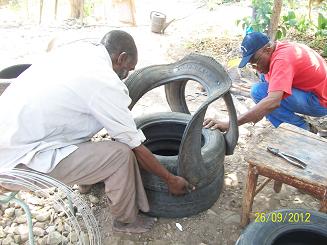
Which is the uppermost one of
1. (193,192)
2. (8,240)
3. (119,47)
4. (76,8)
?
(119,47)

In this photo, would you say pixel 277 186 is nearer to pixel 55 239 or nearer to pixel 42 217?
pixel 55 239

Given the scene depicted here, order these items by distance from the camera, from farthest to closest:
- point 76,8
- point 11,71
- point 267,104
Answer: point 76,8, point 11,71, point 267,104

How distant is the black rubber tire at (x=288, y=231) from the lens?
227 cm

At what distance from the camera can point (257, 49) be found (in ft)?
11.4

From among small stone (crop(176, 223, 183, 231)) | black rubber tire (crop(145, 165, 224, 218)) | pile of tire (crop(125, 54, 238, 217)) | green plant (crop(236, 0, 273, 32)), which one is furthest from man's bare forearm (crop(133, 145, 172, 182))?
green plant (crop(236, 0, 273, 32))

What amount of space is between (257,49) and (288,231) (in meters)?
1.78

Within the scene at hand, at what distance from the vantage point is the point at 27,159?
8.13ft

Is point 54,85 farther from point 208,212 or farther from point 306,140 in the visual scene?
point 306,140

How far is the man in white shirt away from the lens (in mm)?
2457

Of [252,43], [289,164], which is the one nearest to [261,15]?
[252,43]

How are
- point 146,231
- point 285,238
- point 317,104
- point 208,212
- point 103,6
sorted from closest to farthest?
point 285,238
point 146,231
point 208,212
point 317,104
point 103,6

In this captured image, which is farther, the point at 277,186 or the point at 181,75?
the point at 277,186

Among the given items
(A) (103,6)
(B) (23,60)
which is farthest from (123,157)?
(A) (103,6)

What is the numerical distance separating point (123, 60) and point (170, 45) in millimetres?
4982
